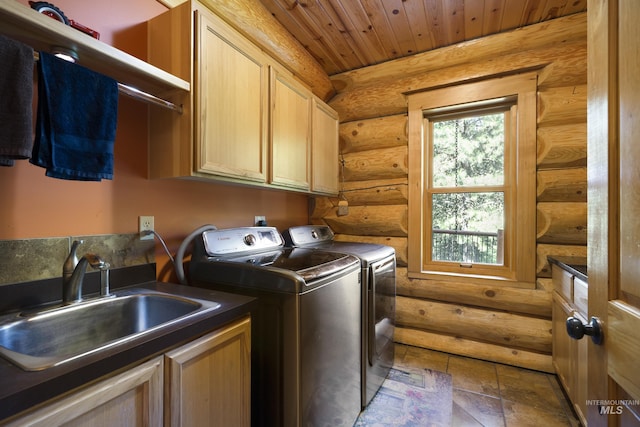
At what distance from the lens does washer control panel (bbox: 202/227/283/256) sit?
151 cm

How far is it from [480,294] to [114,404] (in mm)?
2381

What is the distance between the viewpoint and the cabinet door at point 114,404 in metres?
0.58

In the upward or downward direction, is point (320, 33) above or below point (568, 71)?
above

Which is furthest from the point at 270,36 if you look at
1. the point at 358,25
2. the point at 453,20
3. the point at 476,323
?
the point at 476,323

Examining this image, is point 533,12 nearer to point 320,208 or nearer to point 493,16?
point 493,16

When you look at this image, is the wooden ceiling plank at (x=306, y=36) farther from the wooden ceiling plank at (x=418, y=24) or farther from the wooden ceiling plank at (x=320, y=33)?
the wooden ceiling plank at (x=418, y=24)

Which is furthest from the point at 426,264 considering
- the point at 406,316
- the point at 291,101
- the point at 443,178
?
the point at 291,101

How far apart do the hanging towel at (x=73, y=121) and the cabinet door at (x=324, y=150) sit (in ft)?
4.56

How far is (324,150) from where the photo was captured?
2418mm

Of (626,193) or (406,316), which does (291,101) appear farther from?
(406,316)

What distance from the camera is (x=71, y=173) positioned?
0.97 m

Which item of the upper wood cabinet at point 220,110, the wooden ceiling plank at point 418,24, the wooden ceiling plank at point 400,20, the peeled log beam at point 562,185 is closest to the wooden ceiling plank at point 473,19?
the wooden ceiling plank at point 400,20

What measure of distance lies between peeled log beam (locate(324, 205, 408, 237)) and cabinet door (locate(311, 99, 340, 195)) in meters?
0.30

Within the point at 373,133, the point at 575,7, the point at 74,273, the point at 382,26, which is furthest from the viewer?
the point at 373,133
